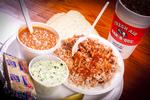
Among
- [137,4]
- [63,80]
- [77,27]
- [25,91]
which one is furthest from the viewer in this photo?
[77,27]

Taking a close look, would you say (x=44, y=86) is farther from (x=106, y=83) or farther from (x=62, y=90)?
(x=106, y=83)

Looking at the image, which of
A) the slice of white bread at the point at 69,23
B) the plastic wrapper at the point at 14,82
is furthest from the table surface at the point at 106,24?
the plastic wrapper at the point at 14,82

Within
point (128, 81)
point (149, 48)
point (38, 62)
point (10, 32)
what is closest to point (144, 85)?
point (128, 81)

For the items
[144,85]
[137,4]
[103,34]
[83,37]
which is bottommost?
[144,85]

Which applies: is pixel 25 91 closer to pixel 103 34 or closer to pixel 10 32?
pixel 10 32

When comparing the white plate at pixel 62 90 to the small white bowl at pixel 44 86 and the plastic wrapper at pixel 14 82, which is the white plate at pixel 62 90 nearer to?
the small white bowl at pixel 44 86

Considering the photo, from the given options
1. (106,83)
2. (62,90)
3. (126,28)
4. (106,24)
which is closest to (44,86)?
(62,90)
